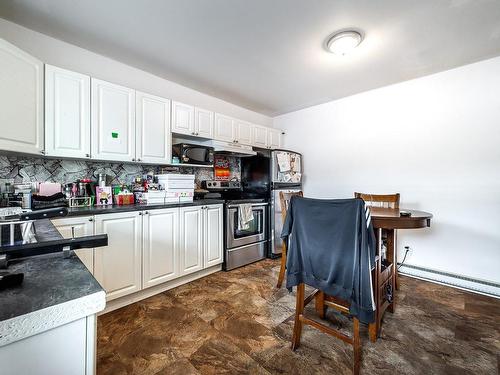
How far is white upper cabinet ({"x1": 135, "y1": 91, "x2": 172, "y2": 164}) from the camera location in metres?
2.44

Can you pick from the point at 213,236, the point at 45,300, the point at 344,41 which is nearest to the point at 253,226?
the point at 213,236

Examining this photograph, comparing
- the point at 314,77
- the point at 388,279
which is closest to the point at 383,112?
the point at 314,77

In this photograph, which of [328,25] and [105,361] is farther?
[328,25]

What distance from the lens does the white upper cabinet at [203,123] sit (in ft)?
9.58

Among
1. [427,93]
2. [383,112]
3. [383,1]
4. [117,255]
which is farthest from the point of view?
[383,112]

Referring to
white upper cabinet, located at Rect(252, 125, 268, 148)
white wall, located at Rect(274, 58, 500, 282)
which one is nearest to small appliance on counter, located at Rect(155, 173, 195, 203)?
white upper cabinet, located at Rect(252, 125, 268, 148)

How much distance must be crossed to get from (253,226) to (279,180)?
814mm

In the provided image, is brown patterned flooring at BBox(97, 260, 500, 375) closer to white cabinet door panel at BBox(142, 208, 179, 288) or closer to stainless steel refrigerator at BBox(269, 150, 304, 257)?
white cabinet door panel at BBox(142, 208, 179, 288)

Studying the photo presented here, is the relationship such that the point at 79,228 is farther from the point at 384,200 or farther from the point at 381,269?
the point at 384,200

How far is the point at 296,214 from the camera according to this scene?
156 centimetres

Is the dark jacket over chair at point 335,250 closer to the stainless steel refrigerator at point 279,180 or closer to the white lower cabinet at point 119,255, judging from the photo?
the white lower cabinet at point 119,255

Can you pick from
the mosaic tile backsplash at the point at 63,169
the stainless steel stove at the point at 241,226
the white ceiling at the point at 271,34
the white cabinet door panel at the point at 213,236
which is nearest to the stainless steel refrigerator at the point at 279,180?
the stainless steel stove at the point at 241,226

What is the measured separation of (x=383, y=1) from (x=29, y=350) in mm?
2523

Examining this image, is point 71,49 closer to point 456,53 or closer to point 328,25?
point 328,25
